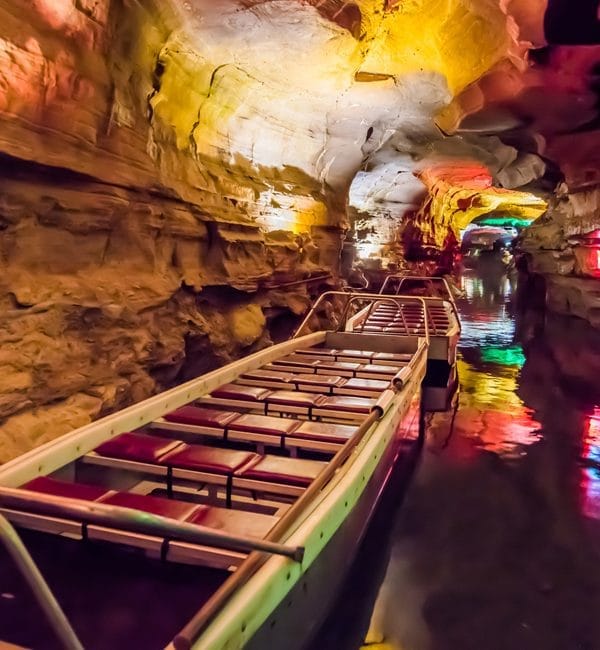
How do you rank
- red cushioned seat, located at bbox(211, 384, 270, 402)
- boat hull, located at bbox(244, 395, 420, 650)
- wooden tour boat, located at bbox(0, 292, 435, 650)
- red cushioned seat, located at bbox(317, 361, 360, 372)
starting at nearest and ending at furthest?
1. wooden tour boat, located at bbox(0, 292, 435, 650)
2. boat hull, located at bbox(244, 395, 420, 650)
3. red cushioned seat, located at bbox(211, 384, 270, 402)
4. red cushioned seat, located at bbox(317, 361, 360, 372)

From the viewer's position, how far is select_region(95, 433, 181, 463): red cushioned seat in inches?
112

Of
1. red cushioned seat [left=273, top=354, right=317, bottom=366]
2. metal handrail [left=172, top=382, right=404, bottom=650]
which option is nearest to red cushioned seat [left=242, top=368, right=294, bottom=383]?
red cushioned seat [left=273, top=354, right=317, bottom=366]

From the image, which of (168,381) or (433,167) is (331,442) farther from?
(433,167)

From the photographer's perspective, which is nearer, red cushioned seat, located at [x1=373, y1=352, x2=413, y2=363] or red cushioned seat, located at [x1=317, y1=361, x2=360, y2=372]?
red cushioned seat, located at [x1=317, y1=361, x2=360, y2=372]

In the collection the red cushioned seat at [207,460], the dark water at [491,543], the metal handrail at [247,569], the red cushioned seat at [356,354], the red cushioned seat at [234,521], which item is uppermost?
the metal handrail at [247,569]

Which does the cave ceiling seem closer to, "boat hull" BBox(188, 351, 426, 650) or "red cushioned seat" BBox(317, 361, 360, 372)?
"red cushioned seat" BBox(317, 361, 360, 372)

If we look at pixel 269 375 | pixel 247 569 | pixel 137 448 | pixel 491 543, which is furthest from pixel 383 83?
pixel 247 569

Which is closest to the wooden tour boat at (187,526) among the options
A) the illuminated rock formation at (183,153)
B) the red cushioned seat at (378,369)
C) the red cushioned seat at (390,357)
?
the red cushioned seat at (378,369)

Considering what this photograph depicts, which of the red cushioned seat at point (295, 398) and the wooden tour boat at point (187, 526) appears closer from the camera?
the wooden tour boat at point (187, 526)

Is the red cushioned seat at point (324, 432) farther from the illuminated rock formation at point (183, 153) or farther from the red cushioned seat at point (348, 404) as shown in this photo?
the illuminated rock formation at point (183, 153)

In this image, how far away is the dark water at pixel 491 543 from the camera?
10.8 ft

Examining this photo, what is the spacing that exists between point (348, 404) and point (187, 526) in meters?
2.46

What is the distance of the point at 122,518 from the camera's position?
1441 millimetres

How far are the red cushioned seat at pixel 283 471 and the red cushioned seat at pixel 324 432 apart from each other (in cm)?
34
